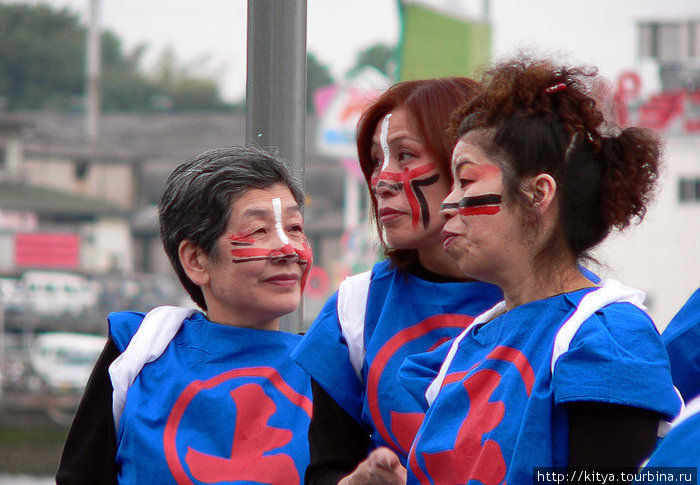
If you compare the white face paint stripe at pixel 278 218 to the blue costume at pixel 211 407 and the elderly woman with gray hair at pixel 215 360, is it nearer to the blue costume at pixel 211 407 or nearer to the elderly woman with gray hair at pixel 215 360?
the elderly woman with gray hair at pixel 215 360

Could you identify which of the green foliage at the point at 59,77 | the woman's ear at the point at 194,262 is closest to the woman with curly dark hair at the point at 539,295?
the woman's ear at the point at 194,262

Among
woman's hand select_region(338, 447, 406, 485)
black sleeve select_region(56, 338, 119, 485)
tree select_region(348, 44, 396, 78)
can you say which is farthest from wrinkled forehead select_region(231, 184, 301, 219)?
tree select_region(348, 44, 396, 78)

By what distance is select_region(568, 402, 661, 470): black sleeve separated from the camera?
4.99 ft

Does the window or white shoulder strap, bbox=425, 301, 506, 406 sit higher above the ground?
white shoulder strap, bbox=425, 301, 506, 406

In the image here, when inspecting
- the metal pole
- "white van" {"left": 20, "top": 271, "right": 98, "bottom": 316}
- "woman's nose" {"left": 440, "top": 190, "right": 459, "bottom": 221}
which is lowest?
"white van" {"left": 20, "top": 271, "right": 98, "bottom": 316}

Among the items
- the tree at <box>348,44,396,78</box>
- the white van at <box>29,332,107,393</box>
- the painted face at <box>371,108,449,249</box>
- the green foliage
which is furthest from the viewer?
Answer: the tree at <box>348,44,396,78</box>

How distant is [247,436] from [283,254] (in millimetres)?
393

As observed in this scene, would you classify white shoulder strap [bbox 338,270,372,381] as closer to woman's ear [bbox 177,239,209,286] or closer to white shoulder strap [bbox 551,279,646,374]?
woman's ear [bbox 177,239,209,286]

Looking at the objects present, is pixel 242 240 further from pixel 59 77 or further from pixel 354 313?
pixel 59 77

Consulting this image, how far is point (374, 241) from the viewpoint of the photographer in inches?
99.2

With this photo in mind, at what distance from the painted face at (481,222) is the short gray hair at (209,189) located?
65cm

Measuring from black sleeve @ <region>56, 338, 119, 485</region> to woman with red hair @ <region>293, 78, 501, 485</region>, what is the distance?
1.56 ft

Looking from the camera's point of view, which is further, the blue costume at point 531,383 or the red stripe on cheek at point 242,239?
the red stripe on cheek at point 242,239

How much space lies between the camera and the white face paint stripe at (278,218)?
2.29 m
